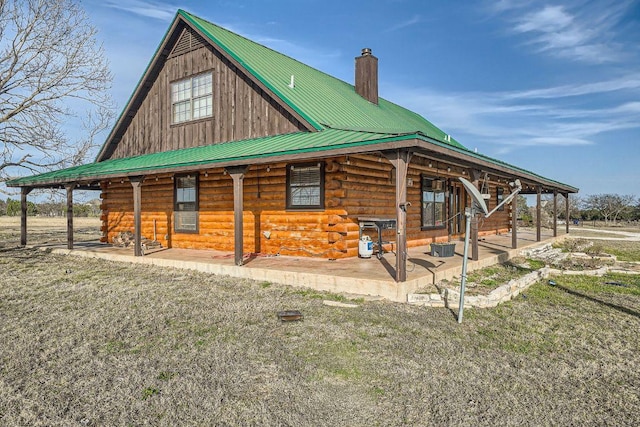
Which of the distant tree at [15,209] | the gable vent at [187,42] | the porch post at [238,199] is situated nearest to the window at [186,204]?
the porch post at [238,199]

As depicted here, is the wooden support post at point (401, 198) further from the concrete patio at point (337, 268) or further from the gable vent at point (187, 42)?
the gable vent at point (187, 42)

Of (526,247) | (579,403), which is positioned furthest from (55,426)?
(526,247)

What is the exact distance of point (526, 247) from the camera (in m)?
13.8

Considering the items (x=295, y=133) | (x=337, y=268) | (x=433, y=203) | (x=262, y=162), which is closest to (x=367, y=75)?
(x=433, y=203)

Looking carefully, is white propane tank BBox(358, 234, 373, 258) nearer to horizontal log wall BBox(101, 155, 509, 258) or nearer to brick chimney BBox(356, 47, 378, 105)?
horizontal log wall BBox(101, 155, 509, 258)

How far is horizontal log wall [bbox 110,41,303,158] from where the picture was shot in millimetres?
12109

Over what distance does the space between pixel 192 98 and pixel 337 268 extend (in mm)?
8741

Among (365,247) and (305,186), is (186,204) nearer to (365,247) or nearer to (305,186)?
(305,186)

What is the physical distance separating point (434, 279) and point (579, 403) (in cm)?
448

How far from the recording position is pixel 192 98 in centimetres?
1417

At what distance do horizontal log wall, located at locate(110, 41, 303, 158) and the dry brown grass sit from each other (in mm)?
6169

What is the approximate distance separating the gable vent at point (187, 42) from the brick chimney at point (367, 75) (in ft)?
20.8

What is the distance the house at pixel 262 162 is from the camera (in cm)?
960

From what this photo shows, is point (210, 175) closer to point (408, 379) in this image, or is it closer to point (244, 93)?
point (244, 93)
